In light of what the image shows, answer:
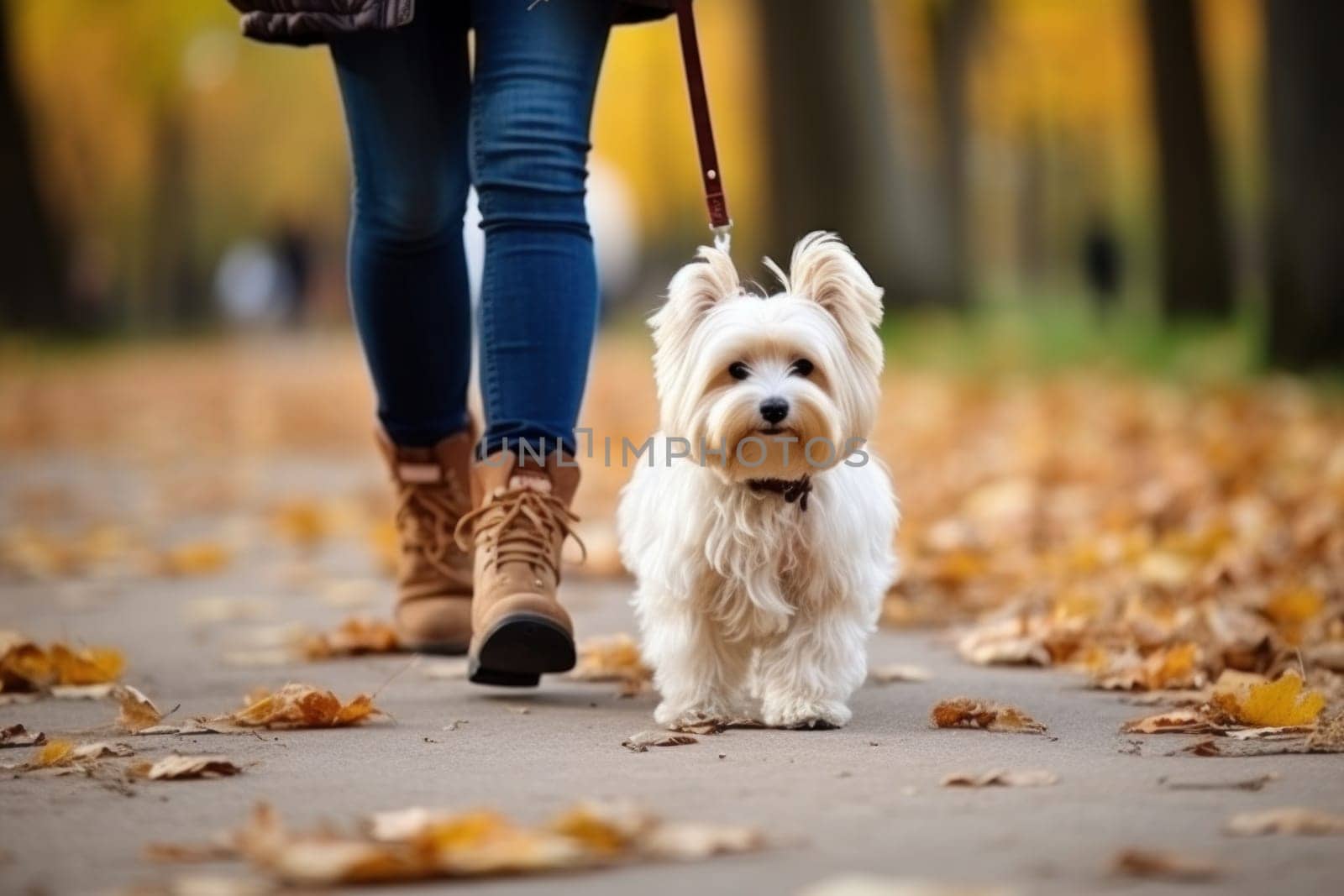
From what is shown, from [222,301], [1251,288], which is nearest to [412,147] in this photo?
[1251,288]

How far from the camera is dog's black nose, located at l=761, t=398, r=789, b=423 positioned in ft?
13.4

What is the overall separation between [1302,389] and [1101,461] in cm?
280

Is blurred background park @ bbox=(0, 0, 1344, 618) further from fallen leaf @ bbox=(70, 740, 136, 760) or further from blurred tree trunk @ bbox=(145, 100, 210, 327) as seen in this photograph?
fallen leaf @ bbox=(70, 740, 136, 760)

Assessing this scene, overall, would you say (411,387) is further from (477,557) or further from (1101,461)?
(1101,461)

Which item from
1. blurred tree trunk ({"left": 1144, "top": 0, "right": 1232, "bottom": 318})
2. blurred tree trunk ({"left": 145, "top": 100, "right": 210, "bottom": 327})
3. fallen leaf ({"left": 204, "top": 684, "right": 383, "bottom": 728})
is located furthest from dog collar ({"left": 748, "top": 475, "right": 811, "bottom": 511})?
blurred tree trunk ({"left": 145, "top": 100, "right": 210, "bottom": 327})

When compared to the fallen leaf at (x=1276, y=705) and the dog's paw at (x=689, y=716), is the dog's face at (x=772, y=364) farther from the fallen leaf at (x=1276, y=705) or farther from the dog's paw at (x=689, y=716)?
the fallen leaf at (x=1276, y=705)

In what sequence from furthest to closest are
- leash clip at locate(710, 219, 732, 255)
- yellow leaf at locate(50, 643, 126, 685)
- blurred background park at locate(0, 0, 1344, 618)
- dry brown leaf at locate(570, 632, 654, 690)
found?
blurred background park at locate(0, 0, 1344, 618), dry brown leaf at locate(570, 632, 654, 690), yellow leaf at locate(50, 643, 126, 685), leash clip at locate(710, 219, 732, 255)

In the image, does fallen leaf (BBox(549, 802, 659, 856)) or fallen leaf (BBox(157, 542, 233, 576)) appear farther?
fallen leaf (BBox(157, 542, 233, 576))

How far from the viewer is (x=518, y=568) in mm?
4562

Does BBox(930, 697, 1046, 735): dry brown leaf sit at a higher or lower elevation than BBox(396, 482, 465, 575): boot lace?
lower

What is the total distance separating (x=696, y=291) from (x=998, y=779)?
1.33m

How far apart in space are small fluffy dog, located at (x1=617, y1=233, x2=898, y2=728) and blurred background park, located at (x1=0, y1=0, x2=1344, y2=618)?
2221mm

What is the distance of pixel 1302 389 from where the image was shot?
11.8m

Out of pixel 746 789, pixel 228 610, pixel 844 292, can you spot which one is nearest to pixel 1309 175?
pixel 228 610
